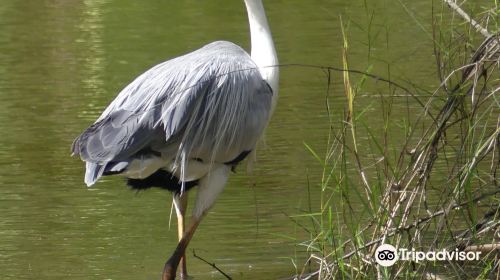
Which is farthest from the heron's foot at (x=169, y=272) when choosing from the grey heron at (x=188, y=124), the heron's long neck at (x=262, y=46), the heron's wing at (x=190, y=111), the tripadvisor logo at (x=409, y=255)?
the tripadvisor logo at (x=409, y=255)

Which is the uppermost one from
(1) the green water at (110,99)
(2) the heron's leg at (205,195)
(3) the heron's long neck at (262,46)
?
(3) the heron's long neck at (262,46)

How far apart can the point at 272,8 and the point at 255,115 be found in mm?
8905

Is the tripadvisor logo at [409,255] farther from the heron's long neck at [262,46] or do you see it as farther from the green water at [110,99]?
the heron's long neck at [262,46]

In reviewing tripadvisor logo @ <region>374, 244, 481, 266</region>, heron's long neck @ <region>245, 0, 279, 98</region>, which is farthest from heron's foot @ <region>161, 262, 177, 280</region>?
tripadvisor logo @ <region>374, 244, 481, 266</region>

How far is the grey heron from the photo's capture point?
6.39 m

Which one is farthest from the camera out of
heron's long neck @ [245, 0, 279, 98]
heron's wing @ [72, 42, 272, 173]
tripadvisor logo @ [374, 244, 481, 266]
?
heron's long neck @ [245, 0, 279, 98]

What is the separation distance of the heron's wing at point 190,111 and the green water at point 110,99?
668 mm

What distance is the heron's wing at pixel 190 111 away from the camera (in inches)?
251

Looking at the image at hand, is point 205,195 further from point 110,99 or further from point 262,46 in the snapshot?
point 110,99

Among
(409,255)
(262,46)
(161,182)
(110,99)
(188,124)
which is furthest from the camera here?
(110,99)

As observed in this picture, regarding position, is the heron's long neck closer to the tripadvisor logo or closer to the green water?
the green water

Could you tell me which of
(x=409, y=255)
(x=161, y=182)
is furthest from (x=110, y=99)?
(x=409, y=255)

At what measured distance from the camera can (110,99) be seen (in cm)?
A: 1133

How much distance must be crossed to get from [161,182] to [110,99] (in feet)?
15.2
